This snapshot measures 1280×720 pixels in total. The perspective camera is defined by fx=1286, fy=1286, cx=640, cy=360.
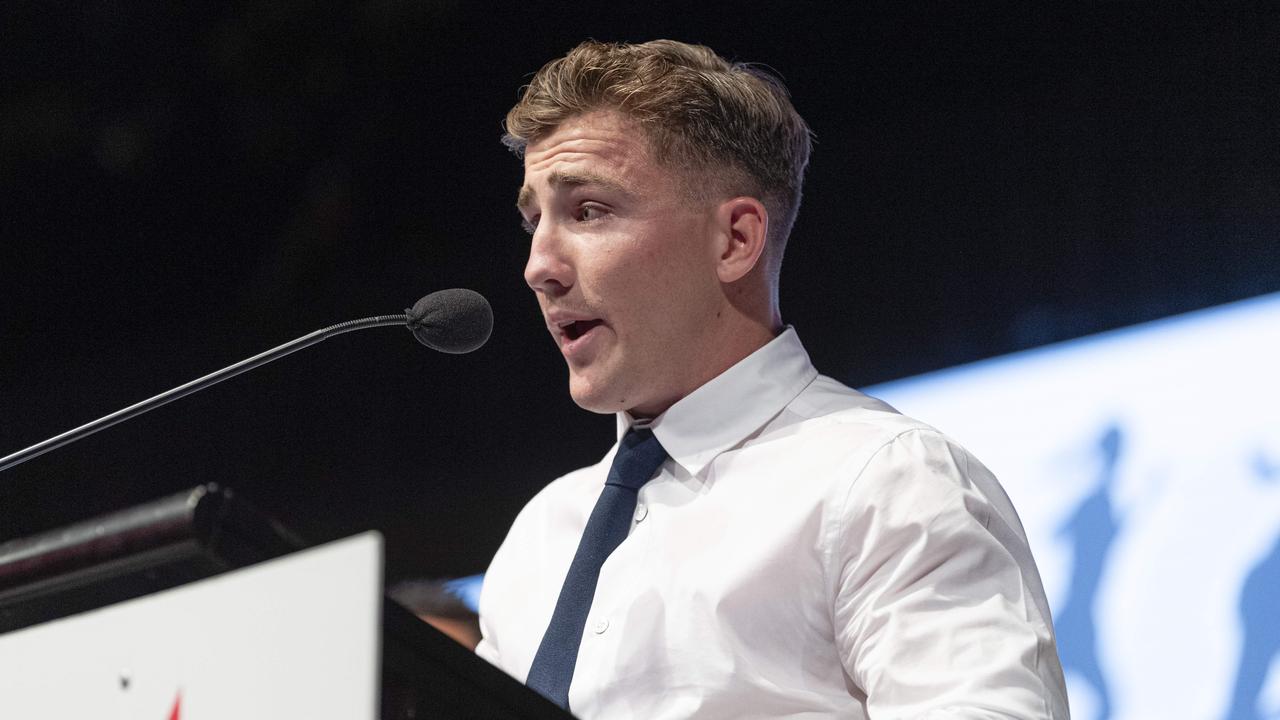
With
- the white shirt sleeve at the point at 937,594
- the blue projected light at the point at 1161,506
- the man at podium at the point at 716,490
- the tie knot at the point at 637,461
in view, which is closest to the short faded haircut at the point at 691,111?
the man at podium at the point at 716,490

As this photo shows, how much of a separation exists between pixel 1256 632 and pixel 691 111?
1.16 metres

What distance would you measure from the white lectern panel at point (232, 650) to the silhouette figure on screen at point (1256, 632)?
163 cm

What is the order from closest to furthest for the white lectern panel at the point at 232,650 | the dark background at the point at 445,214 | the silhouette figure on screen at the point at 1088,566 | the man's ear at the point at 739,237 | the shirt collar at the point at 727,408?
the white lectern panel at the point at 232,650 → the shirt collar at the point at 727,408 → the man's ear at the point at 739,237 → the silhouette figure on screen at the point at 1088,566 → the dark background at the point at 445,214

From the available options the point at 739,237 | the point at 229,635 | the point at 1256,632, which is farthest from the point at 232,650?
the point at 1256,632

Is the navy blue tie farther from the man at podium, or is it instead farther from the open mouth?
the open mouth

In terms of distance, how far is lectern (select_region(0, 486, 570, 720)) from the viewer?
73 centimetres

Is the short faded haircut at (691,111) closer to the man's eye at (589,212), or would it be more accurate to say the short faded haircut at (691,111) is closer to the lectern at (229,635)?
the man's eye at (589,212)

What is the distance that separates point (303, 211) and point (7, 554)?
2705 mm

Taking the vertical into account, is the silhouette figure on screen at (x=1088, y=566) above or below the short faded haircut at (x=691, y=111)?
below

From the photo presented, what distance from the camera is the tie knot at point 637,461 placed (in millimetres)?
1562

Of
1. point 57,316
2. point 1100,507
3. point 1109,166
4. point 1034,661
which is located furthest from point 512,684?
point 57,316

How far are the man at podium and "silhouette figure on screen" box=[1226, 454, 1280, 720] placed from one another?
79cm

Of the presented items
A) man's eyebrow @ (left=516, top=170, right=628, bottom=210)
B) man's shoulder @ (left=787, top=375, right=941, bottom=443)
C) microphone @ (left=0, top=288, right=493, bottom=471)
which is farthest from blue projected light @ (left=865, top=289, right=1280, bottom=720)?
microphone @ (left=0, top=288, right=493, bottom=471)

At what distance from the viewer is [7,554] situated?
0.94m
